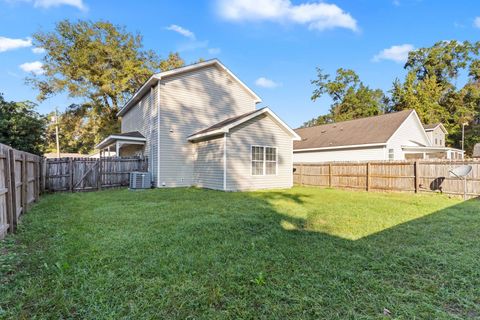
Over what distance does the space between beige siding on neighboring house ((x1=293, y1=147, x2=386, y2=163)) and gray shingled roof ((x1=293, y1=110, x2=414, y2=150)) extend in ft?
1.56

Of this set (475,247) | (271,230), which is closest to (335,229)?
(271,230)

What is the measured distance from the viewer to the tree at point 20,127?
42.0ft

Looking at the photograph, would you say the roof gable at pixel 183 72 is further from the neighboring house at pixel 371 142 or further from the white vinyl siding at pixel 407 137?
the white vinyl siding at pixel 407 137

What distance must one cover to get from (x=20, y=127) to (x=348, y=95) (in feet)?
109

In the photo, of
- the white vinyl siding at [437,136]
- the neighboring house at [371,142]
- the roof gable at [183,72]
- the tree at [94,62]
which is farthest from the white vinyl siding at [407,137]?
the tree at [94,62]

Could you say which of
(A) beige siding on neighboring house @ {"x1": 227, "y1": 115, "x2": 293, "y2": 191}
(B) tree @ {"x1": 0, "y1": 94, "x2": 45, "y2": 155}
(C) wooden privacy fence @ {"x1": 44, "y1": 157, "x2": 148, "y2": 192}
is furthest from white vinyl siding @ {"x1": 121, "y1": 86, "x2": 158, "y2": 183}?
(B) tree @ {"x1": 0, "y1": 94, "x2": 45, "y2": 155}

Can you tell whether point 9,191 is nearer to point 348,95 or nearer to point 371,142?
point 371,142

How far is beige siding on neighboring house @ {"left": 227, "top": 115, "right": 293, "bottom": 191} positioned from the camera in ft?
36.2

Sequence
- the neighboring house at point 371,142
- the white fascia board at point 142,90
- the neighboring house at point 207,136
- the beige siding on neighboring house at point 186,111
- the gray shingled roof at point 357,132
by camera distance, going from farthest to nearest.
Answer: the gray shingled roof at point 357,132
the neighboring house at point 371,142
the beige siding on neighboring house at point 186,111
the white fascia board at point 142,90
the neighboring house at point 207,136

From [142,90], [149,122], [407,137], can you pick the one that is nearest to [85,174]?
[149,122]

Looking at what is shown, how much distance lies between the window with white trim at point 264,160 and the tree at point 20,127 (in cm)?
1188

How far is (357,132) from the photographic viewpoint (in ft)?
60.6

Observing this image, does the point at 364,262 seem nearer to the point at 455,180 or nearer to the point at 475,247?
the point at 475,247

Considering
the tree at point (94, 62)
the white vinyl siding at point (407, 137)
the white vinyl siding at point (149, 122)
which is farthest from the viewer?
the tree at point (94, 62)
